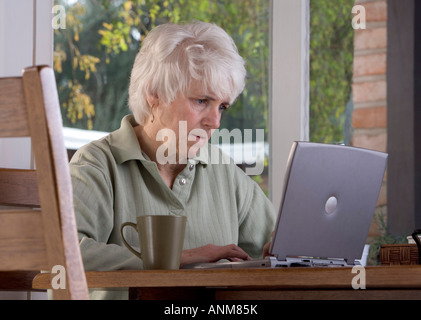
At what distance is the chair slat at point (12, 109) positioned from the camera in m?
0.86

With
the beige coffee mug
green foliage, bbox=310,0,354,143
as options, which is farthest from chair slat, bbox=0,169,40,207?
green foliage, bbox=310,0,354,143

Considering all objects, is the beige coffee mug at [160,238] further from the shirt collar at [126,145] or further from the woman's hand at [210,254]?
the shirt collar at [126,145]

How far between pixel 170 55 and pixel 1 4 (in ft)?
1.92

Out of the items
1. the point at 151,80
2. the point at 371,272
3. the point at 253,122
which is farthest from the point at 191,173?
the point at 371,272

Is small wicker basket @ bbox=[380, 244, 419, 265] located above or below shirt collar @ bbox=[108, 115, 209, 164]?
below

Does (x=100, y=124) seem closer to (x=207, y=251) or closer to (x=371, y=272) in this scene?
(x=207, y=251)

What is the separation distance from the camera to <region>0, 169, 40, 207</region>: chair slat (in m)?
1.86

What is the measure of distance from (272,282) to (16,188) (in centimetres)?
102

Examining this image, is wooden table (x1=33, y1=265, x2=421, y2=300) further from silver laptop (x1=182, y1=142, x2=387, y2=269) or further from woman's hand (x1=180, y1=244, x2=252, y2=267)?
woman's hand (x1=180, y1=244, x2=252, y2=267)

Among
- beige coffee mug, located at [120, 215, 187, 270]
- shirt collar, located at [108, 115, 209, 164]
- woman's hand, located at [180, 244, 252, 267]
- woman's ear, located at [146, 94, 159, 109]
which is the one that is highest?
woman's ear, located at [146, 94, 159, 109]

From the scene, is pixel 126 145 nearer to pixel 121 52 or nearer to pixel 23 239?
pixel 121 52

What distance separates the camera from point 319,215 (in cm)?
137

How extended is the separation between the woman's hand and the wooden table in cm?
26
